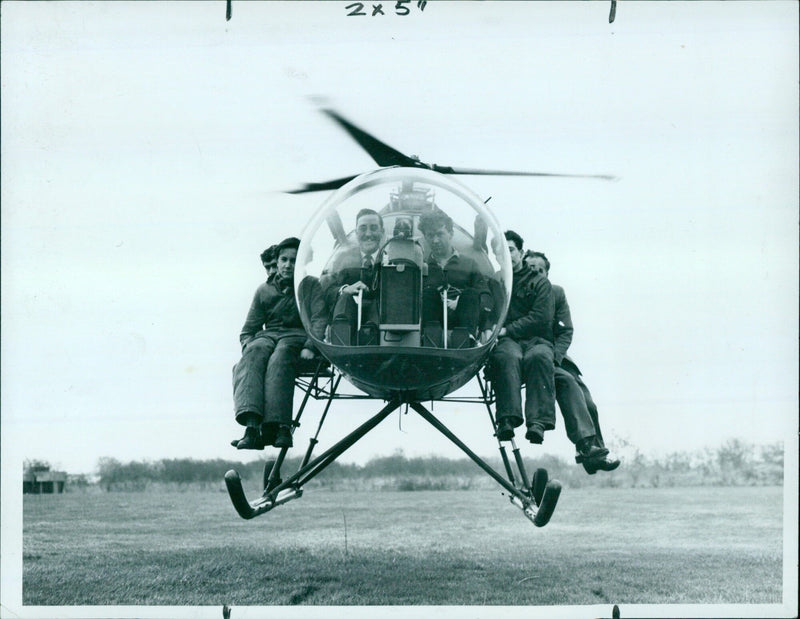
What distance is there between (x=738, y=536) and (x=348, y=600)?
7.20 m

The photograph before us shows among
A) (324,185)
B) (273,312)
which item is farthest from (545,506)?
(324,185)

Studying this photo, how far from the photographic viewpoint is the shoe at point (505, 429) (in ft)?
25.1

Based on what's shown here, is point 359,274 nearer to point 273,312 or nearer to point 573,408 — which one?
point 273,312

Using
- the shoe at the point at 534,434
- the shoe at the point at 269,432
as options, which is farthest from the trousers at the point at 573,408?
the shoe at the point at 269,432

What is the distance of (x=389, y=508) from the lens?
1889 cm

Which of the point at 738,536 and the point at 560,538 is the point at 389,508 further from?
the point at 738,536

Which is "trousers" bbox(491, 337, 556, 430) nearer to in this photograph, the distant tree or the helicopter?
the helicopter

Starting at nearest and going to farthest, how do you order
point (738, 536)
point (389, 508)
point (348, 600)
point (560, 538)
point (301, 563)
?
point (348, 600) < point (301, 563) < point (738, 536) < point (560, 538) < point (389, 508)

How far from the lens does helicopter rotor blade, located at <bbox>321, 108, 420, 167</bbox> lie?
7.24 m

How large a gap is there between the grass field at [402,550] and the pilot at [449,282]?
409 cm

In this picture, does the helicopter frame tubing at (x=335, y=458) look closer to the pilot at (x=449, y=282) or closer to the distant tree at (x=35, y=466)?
the pilot at (x=449, y=282)

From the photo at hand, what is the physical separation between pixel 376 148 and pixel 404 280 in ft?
4.53

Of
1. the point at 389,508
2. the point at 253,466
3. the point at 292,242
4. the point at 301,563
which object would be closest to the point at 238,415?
the point at 292,242

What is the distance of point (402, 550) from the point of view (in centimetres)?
1391
